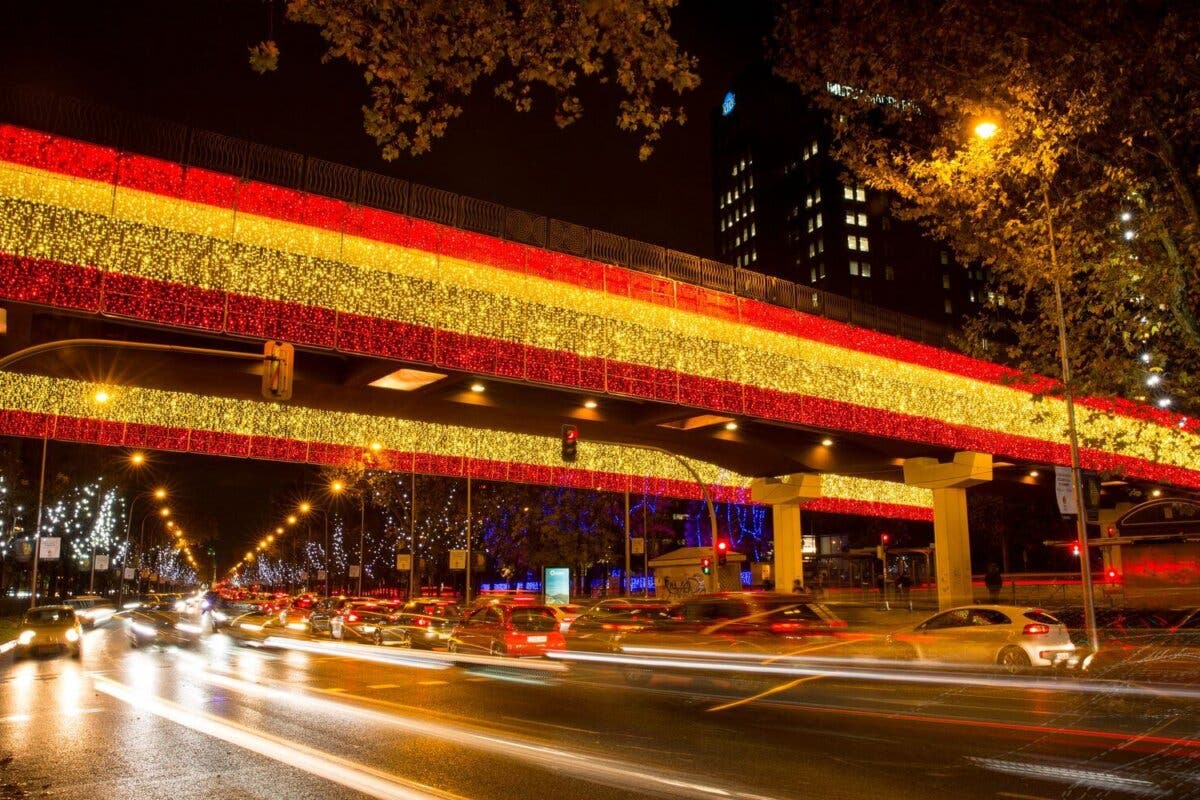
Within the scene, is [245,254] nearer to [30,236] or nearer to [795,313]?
[30,236]

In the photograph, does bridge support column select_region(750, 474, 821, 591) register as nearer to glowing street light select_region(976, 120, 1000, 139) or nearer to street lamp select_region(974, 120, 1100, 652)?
street lamp select_region(974, 120, 1100, 652)

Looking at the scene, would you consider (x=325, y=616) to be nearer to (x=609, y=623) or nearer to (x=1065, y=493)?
(x=609, y=623)

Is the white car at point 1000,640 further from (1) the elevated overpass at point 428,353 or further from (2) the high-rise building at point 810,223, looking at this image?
(2) the high-rise building at point 810,223

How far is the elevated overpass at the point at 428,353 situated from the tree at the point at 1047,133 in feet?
9.51

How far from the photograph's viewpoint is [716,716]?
488 inches

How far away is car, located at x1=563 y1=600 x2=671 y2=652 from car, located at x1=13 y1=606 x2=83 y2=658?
46.9 feet

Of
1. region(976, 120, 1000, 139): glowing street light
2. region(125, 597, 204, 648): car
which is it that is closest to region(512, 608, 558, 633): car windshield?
region(125, 597, 204, 648): car

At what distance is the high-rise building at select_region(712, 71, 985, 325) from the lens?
412ft

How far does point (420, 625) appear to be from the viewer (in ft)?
92.0

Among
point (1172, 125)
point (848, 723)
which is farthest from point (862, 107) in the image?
point (848, 723)

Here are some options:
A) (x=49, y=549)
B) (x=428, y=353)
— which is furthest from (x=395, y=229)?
(x=49, y=549)

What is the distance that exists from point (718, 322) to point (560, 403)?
517 centimetres

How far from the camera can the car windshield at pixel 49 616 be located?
25.5 metres

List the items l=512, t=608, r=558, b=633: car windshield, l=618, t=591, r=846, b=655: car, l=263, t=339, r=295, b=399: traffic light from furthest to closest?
l=512, t=608, r=558, b=633: car windshield → l=263, t=339, r=295, b=399: traffic light → l=618, t=591, r=846, b=655: car
